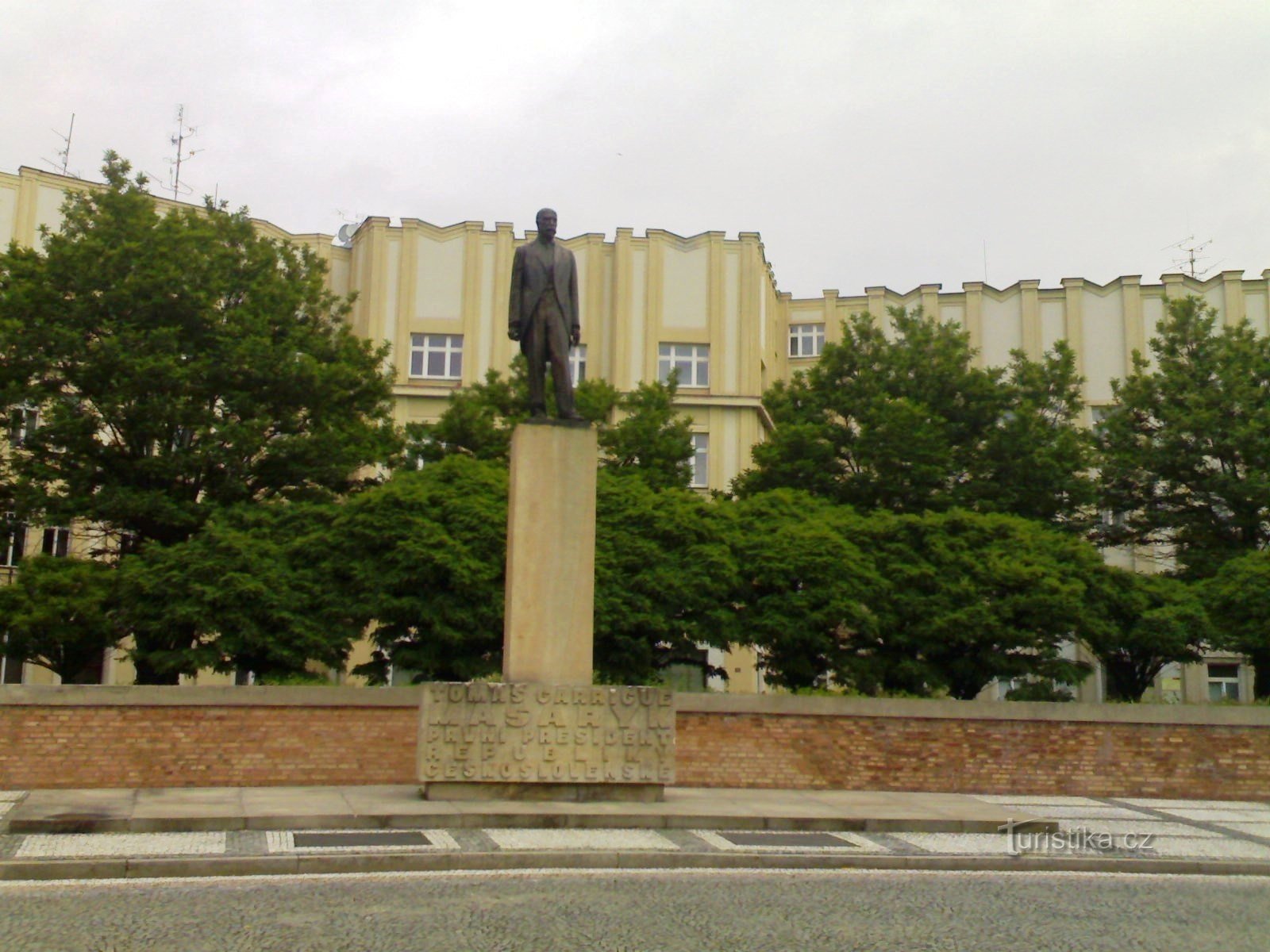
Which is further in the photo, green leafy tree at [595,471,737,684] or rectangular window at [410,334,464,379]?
rectangular window at [410,334,464,379]

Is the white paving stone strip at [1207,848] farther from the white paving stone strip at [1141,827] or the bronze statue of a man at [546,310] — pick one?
the bronze statue of a man at [546,310]

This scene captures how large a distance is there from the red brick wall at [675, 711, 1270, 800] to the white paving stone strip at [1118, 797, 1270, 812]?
218mm

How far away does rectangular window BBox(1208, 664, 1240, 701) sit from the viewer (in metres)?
42.2

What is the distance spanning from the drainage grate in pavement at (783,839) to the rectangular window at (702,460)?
27642 mm

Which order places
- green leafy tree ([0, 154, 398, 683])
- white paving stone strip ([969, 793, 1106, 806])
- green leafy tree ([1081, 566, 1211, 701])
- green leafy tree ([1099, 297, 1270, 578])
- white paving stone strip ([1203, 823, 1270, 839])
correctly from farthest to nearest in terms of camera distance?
green leafy tree ([1099, 297, 1270, 578]) < green leafy tree ([0, 154, 398, 683]) < green leafy tree ([1081, 566, 1211, 701]) < white paving stone strip ([969, 793, 1106, 806]) < white paving stone strip ([1203, 823, 1270, 839])

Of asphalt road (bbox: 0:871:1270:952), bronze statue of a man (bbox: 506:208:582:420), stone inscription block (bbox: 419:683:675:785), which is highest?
bronze statue of a man (bbox: 506:208:582:420)

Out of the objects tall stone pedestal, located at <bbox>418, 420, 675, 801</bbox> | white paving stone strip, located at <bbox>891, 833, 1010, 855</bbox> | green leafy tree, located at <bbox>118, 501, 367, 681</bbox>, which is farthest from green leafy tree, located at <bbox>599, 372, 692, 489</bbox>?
white paving stone strip, located at <bbox>891, 833, 1010, 855</bbox>

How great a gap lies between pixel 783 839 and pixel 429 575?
9.46 meters

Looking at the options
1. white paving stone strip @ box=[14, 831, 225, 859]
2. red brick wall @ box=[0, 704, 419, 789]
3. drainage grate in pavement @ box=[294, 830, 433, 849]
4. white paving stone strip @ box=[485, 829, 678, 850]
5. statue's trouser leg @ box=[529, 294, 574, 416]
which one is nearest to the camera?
white paving stone strip @ box=[14, 831, 225, 859]

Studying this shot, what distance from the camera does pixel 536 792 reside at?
14.3m

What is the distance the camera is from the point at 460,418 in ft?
97.0

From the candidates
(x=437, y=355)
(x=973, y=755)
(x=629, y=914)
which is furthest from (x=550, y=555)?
(x=437, y=355)

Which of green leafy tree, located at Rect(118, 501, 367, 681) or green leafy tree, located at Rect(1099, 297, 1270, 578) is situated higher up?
green leafy tree, located at Rect(1099, 297, 1270, 578)

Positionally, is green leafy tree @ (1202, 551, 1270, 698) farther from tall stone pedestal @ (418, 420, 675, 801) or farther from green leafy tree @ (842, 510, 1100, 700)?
tall stone pedestal @ (418, 420, 675, 801)
